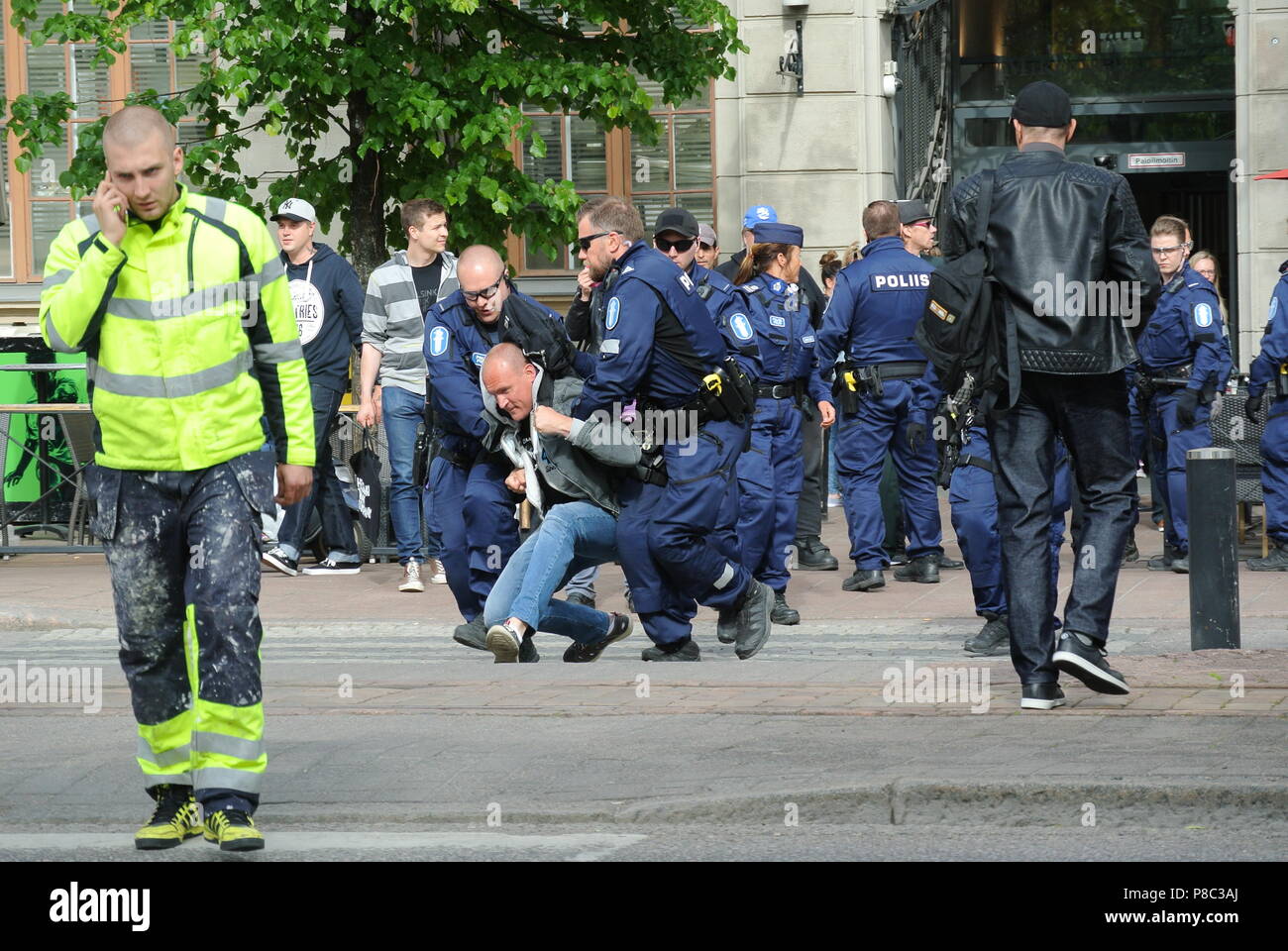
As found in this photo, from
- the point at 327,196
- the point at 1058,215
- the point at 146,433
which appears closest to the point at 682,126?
the point at 327,196

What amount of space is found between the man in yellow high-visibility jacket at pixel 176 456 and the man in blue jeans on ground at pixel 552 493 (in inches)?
107

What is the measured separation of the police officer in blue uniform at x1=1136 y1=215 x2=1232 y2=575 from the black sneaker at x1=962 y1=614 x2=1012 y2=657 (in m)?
2.69

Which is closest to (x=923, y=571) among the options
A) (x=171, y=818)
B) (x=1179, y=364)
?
(x=1179, y=364)

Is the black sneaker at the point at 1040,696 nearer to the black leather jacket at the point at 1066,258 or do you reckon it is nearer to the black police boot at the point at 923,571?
the black leather jacket at the point at 1066,258

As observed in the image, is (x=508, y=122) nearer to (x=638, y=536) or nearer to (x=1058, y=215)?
(x=638, y=536)

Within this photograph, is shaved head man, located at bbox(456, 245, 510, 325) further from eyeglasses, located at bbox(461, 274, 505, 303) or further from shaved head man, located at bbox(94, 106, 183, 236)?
shaved head man, located at bbox(94, 106, 183, 236)

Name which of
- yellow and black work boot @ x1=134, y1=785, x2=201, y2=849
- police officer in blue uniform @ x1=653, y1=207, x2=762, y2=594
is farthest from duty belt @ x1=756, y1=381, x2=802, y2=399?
yellow and black work boot @ x1=134, y1=785, x2=201, y2=849

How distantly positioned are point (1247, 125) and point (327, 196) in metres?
7.93

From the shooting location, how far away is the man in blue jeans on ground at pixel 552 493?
330 inches

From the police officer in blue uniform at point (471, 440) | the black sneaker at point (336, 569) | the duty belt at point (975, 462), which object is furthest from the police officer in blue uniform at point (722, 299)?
the black sneaker at point (336, 569)

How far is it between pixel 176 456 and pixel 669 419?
128 inches

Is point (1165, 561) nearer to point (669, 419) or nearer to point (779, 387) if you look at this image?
point (779, 387)

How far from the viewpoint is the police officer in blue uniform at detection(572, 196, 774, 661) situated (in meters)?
8.37

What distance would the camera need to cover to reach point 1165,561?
11812 mm
